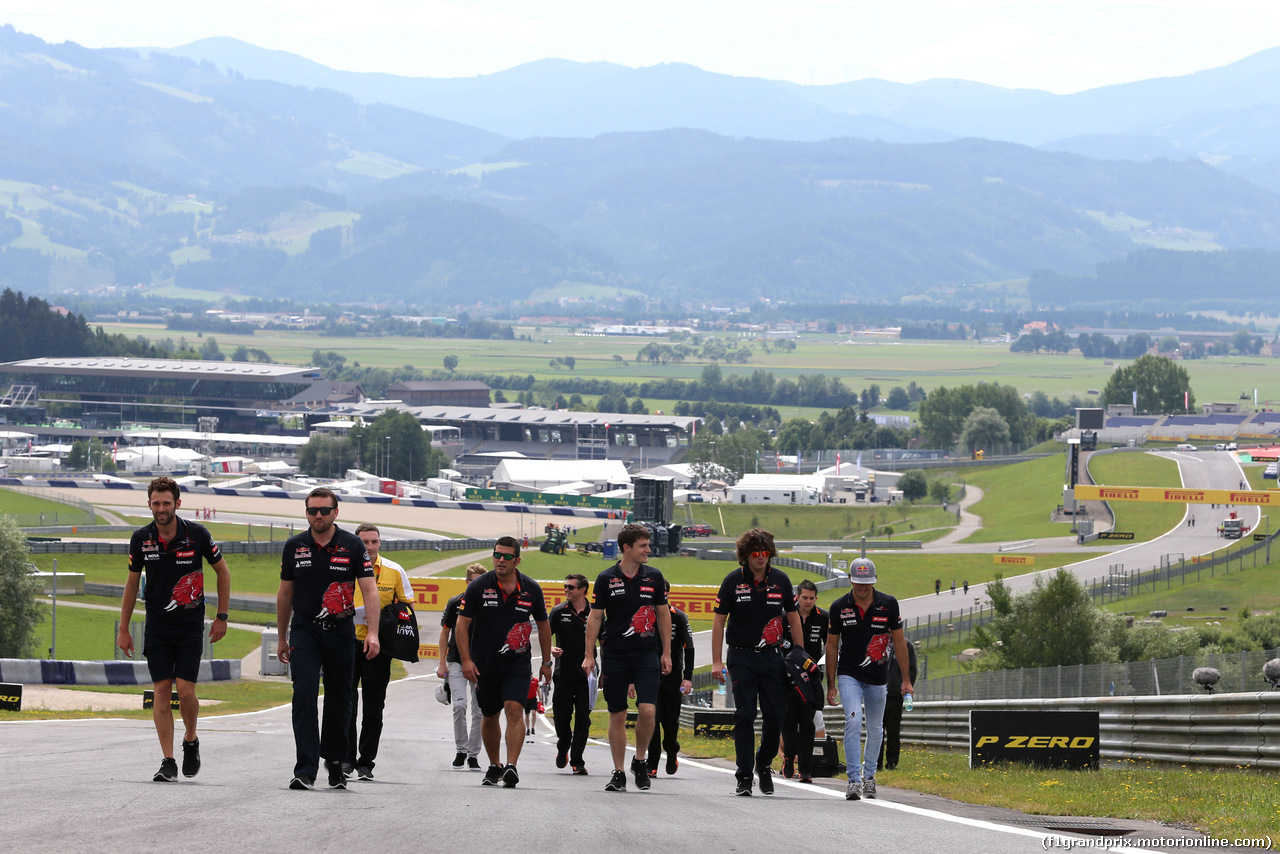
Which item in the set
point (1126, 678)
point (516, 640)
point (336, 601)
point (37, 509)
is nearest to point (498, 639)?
Answer: point (516, 640)

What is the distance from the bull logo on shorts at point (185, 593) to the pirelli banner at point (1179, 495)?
292 ft

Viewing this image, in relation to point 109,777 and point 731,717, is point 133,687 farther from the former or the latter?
point 109,777

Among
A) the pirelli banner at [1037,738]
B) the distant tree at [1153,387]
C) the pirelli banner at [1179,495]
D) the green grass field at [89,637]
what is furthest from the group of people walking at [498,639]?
the distant tree at [1153,387]

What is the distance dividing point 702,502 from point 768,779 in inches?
3856

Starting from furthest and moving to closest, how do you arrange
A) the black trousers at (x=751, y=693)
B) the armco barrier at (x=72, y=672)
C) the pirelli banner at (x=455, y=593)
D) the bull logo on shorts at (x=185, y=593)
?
the pirelli banner at (x=455, y=593)
the armco barrier at (x=72, y=672)
the black trousers at (x=751, y=693)
the bull logo on shorts at (x=185, y=593)

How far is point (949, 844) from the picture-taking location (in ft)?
29.9

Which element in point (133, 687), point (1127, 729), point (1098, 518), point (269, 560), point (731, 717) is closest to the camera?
point (1127, 729)

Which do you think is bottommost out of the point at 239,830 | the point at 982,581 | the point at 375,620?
the point at 982,581

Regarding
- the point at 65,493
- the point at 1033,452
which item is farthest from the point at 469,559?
the point at 1033,452

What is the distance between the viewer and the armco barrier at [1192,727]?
532 inches

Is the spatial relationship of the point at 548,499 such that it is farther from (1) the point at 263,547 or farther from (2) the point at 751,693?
(2) the point at 751,693

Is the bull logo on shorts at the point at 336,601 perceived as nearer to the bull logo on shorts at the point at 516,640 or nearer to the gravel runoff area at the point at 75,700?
the bull logo on shorts at the point at 516,640

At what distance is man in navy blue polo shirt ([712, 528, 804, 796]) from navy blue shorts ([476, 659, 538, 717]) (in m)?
1.75

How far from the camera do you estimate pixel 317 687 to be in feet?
37.0
